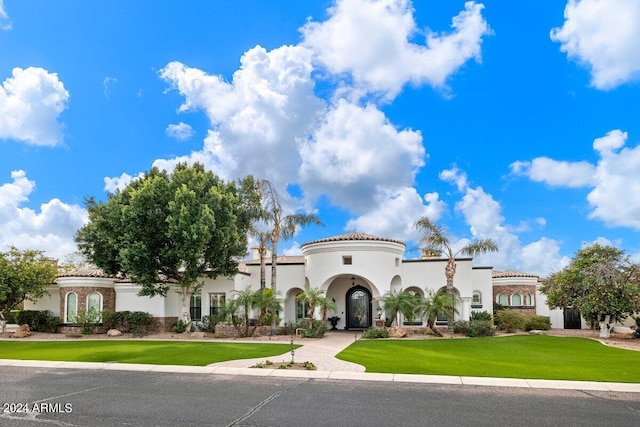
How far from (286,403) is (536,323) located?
24.0 metres

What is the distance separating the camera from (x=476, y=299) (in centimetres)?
3061

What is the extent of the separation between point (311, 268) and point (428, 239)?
7.08 m

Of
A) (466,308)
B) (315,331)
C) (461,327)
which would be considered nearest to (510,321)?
(466,308)

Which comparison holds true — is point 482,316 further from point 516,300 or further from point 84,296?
point 84,296

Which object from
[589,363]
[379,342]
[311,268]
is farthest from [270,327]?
[589,363]

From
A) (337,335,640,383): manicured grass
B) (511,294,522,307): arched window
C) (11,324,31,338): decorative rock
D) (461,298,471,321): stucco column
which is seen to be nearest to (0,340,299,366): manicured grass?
(337,335,640,383): manicured grass

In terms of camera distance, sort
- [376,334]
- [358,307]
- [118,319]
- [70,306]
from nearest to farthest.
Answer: [376,334]
[118,319]
[70,306]
[358,307]

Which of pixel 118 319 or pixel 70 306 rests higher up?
pixel 70 306

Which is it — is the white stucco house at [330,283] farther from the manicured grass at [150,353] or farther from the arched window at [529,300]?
the manicured grass at [150,353]

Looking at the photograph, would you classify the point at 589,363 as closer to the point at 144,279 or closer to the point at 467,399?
the point at 467,399

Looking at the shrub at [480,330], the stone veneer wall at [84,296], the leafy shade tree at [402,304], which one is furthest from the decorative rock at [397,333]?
the stone veneer wall at [84,296]

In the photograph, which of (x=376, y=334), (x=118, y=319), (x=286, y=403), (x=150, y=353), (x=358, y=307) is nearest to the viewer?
(x=286, y=403)

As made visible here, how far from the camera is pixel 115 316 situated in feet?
92.2

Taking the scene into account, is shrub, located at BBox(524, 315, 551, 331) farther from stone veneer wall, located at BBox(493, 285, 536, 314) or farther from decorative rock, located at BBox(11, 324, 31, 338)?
decorative rock, located at BBox(11, 324, 31, 338)
